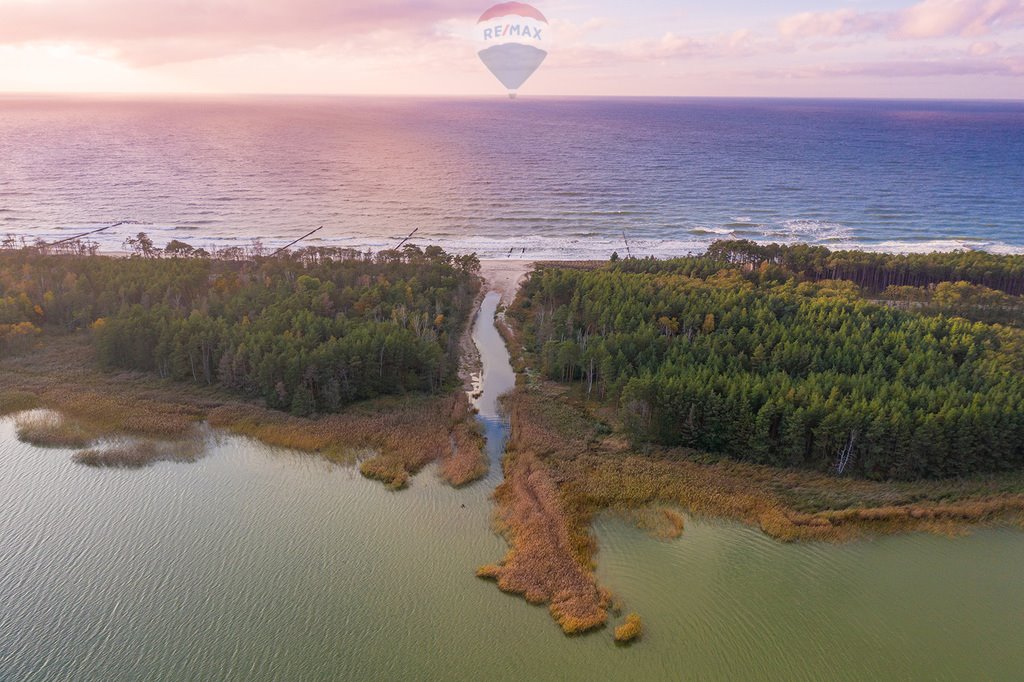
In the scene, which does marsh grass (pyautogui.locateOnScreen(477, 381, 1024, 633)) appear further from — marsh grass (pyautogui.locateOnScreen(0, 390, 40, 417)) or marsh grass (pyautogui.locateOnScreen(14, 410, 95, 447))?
marsh grass (pyautogui.locateOnScreen(0, 390, 40, 417))

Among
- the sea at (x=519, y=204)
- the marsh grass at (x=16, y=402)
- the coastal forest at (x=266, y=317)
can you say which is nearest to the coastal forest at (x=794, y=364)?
the coastal forest at (x=266, y=317)

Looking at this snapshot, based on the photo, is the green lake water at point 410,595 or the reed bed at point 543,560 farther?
the reed bed at point 543,560

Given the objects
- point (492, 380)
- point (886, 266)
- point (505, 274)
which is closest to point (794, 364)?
point (492, 380)

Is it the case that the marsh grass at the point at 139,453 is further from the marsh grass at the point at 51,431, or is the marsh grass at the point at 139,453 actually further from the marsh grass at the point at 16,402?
the marsh grass at the point at 16,402

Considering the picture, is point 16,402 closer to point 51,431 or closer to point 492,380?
point 51,431

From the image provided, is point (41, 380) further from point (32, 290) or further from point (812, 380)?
point (812, 380)

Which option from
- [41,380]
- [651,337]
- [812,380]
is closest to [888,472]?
[812,380]

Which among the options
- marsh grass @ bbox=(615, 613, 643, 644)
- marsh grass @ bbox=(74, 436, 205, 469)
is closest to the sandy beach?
marsh grass @ bbox=(74, 436, 205, 469)
